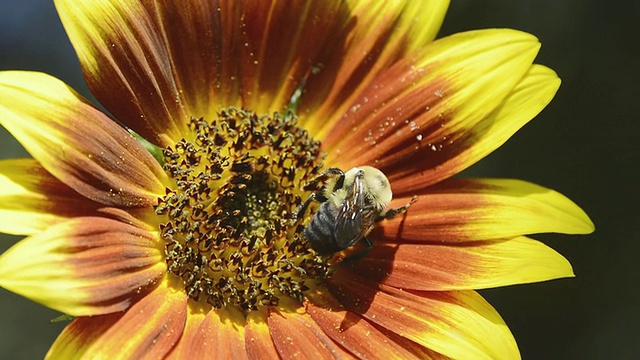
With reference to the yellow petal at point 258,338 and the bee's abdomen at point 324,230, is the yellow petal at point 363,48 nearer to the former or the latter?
the bee's abdomen at point 324,230

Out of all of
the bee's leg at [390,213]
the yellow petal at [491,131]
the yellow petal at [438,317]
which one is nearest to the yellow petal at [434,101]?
the yellow petal at [491,131]

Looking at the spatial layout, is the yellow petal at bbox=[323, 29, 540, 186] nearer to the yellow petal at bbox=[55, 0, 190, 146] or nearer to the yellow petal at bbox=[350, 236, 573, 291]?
the yellow petal at bbox=[350, 236, 573, 291]

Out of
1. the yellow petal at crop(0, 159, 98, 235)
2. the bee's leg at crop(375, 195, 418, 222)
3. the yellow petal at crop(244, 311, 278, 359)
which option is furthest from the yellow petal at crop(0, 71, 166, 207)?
the bee's leg at crop(375, 195, 418, 222)

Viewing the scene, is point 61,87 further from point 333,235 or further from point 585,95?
point 585,95

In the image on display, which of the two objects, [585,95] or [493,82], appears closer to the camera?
[493,82]

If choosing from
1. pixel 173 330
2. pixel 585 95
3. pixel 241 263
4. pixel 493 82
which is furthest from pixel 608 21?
pixel 173 330

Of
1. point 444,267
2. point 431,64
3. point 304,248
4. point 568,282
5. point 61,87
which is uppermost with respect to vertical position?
point 61,87
